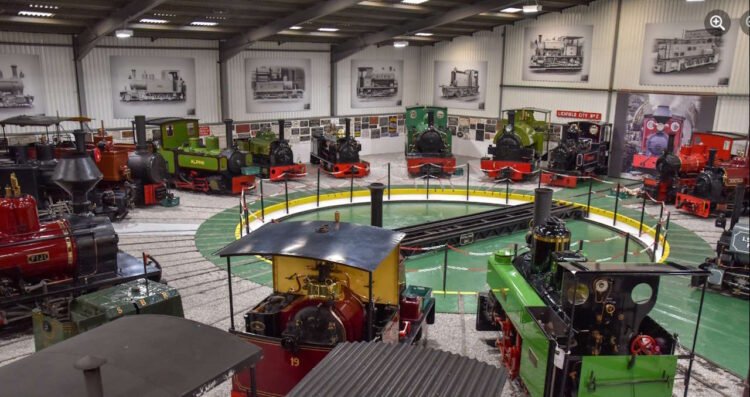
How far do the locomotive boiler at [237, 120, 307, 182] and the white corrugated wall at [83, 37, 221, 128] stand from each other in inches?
89.6

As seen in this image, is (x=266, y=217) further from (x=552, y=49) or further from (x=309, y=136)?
(x=552, y=49)

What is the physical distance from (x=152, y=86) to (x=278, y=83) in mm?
4986

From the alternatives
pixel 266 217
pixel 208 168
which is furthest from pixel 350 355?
pixel 208 168

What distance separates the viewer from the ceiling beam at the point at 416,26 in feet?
57.3

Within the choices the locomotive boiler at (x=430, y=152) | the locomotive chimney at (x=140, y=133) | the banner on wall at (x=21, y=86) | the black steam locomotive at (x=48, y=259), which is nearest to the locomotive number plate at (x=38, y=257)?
the black steam locomotive at (x=48, y=259)

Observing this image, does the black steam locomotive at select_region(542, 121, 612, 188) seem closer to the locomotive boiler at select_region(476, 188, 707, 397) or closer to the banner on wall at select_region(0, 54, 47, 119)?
the locomotive boiler at select_region(476, 188, 707, 397)

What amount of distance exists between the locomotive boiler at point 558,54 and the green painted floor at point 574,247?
4.98 m

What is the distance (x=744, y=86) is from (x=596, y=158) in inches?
724

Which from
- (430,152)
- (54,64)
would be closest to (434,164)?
(430,152)

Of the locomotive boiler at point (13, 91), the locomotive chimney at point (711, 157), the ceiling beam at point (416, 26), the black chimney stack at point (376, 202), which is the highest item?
the ceiling beam at point (416, 26)

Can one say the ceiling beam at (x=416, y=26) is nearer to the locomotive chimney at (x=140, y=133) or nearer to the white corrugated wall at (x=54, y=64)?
the locomotive chimney at (x=140, y=133)

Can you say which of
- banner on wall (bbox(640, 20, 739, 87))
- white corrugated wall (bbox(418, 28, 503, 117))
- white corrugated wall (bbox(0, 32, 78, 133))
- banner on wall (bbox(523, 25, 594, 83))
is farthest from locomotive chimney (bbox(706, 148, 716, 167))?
white corrugated wall (bbox(0, 32, 78, 133))

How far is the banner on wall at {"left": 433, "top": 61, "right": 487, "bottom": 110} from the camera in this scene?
24.2 meters

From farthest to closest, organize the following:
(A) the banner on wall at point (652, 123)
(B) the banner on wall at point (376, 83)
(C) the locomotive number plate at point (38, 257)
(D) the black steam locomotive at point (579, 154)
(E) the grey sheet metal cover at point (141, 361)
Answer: (B) the banner on wall at point (376, 83) → (D) the black steam locomotive at point (579, 154) → (A) the banner on wall at point (652, 123) → (C) the locomotive number plate at point (38, 257) → (E) the grey sheet metal cover at point (141, 361)
